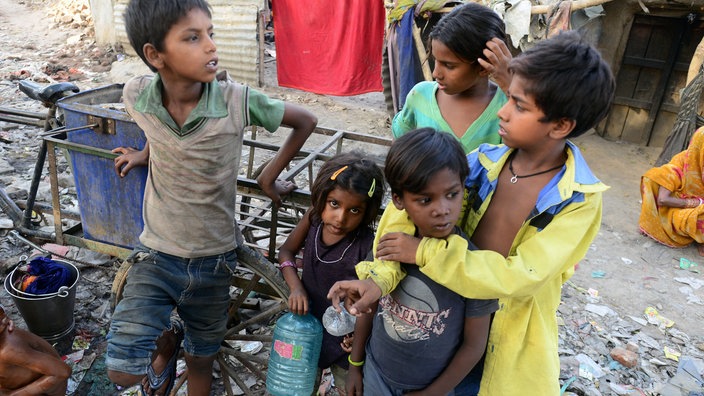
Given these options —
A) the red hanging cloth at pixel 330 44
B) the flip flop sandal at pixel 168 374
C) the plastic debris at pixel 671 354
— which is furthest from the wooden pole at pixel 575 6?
the flip flop sandal at pixel 168 374

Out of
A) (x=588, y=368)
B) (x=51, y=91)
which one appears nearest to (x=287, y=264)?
(x=51, y=91)

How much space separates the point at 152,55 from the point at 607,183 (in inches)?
256

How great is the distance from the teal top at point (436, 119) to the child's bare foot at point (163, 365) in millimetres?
1545

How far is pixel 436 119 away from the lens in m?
2.02

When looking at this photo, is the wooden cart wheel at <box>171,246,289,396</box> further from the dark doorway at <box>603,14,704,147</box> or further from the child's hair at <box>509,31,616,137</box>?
the dark doorway at <box>603,14,704,147</box>

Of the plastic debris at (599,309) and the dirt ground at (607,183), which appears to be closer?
the plastic debris at (599,309)

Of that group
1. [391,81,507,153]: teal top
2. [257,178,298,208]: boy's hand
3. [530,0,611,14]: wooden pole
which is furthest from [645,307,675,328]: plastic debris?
[530,0,611,14]: wooden pole

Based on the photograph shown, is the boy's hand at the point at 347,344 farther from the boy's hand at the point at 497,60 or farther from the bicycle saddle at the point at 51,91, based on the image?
the bicycle saddle at the point at 51,91

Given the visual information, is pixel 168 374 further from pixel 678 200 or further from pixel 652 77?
pixel 652 77

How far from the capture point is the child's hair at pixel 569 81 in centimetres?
140

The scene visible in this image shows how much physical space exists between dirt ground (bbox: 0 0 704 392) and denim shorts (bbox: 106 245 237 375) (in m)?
2.48

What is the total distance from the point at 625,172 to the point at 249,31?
6.93m

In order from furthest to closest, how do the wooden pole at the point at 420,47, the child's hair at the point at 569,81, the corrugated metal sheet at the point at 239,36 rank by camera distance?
1. the corrugated metal sheet at the point at 239,36
2. the wooden pole at the point at 420,47
3. the child's hair at the point at 569,81

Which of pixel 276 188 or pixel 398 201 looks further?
pixel 276 188
